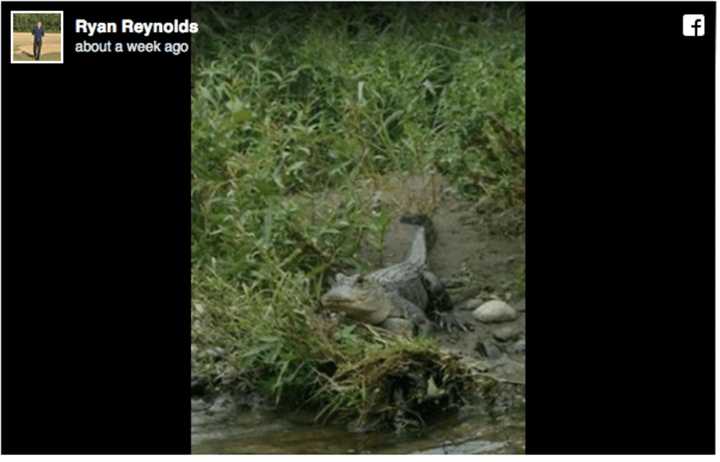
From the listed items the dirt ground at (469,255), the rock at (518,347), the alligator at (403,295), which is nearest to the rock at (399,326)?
the alligator at (403,295)

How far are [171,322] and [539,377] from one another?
114 centimetres

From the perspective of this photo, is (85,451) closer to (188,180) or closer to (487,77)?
(188,180)

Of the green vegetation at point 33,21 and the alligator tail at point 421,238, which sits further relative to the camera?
the alligator tail at point 421,238

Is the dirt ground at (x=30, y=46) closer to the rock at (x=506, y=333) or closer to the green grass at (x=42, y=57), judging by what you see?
the green grass at (x=42, y=57)

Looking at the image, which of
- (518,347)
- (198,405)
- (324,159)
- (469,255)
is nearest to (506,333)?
(518,347)

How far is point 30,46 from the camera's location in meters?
4.91

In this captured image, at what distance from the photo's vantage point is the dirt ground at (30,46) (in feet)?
16.1

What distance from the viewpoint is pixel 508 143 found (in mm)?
5629

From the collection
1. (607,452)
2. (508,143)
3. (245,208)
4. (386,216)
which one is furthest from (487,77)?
(607,452)

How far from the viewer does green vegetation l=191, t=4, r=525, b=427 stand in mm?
5301

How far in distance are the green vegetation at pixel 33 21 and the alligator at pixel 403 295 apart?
127cm

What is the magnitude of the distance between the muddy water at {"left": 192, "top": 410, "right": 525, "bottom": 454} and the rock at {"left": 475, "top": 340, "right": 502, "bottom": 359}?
234 mm

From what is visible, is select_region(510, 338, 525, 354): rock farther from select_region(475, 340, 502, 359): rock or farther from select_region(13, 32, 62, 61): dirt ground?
select_region(13, 32, 62, 61): dirt ground

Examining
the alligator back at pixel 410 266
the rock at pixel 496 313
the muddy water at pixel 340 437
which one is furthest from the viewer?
the alligator back at pixel 410 266
